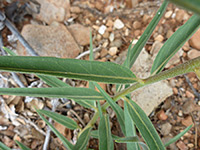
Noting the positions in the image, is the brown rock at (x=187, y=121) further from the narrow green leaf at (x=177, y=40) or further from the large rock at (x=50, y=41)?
the large rock at (x=50, y=41)

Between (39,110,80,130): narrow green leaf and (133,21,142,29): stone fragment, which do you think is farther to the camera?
(133,21,142,29): stone fragment

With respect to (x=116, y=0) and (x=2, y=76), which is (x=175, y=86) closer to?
(x=116, y=0)

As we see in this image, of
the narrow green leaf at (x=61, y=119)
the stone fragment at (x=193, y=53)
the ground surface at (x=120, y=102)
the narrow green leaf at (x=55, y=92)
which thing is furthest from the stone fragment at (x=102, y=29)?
the narrow green leaf at (x=55, y=92)

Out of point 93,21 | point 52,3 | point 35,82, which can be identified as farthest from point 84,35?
point 35,82

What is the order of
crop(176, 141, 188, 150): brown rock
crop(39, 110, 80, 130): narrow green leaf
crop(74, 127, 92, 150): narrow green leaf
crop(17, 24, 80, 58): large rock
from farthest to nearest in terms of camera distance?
crop(17, 24, 80, 58): large rock
crop(176, 141, 188, 150): brown rock
crop(39, 110, 80, 130): narrow green leaf
crop(74, 127, 92, 150): narrow green leaf

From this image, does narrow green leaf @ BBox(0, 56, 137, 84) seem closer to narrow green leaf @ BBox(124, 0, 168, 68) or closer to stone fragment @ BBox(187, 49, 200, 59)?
narrow green leaf @ BBox(124, 0, 168, 68)

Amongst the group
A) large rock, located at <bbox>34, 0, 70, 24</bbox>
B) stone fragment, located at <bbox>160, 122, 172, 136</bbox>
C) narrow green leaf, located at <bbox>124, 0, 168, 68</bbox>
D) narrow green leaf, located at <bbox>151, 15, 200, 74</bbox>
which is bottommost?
stone fragment, located at <bbox>160, 122, 172, 136</bbox>

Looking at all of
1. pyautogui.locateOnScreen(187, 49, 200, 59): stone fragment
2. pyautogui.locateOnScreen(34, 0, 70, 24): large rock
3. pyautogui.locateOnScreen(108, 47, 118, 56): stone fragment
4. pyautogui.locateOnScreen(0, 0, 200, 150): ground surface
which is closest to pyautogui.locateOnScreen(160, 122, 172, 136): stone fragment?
pyautogui.locateOnScreen(0, 0, 200, 150): ground surface
